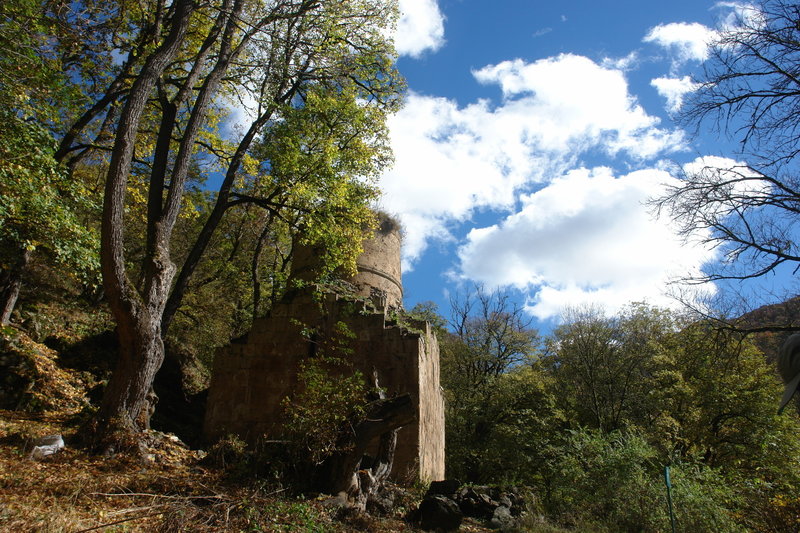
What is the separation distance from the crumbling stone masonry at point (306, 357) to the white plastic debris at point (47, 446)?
3.36 m

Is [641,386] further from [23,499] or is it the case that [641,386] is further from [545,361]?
[23,499]

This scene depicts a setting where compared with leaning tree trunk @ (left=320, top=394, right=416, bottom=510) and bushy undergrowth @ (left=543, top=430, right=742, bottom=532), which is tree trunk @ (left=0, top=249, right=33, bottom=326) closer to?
leaning tree trunk @ (left=320, top=394, right=416, bottom=510)

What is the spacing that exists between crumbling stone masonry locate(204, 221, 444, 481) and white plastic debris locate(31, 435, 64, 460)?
3365 mm

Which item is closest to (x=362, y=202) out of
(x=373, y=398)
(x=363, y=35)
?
(x=363, y=35)

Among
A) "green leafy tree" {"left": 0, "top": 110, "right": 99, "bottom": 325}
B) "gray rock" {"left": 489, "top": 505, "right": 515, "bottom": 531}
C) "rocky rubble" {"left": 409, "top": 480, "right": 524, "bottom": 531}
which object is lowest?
"gray rock" {"left": 489, "top": 505, "right": 515, "bottom": 531}

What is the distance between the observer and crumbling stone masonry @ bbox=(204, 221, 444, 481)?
8.89m

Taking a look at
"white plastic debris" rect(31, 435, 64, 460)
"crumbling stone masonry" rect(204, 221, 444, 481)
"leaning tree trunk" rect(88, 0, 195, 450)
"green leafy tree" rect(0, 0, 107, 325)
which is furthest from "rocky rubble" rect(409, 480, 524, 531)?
"green leafy tree" rect(0, 0, 107, 325)

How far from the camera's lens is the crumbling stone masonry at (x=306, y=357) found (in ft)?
29.2

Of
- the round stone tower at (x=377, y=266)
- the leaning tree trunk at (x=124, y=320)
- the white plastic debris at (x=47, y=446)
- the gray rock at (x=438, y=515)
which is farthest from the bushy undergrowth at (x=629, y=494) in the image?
the white plastic debris at (x=47, y=446)

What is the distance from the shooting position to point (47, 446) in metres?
5.68

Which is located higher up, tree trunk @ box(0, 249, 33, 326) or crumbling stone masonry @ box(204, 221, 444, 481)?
tree trunk @ box(0, 249, 33, 326)

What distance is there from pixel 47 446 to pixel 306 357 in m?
4.42

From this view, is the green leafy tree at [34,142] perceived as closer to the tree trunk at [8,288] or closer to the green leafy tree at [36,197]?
the green leafy tree at [36,197]

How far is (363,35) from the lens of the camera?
1123 centimetres
